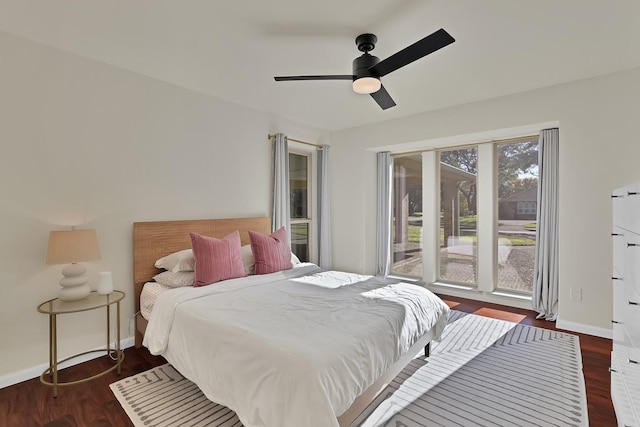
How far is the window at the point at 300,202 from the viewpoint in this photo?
16.2ft

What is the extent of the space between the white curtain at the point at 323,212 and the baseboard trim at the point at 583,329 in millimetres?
3069

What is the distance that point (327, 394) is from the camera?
146 cm

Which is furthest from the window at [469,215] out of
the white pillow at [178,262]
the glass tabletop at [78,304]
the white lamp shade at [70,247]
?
the white lamp shade at [70,247]

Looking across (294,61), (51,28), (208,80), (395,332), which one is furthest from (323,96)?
(395,332)

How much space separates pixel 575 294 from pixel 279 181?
3660 millimetres

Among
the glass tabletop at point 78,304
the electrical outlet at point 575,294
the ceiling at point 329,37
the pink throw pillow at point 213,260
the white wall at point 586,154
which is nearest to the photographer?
the ceiling at point 329,37

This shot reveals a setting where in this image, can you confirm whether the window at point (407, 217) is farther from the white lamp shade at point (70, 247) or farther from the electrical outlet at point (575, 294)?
the white lamp shade at point (70, 247)

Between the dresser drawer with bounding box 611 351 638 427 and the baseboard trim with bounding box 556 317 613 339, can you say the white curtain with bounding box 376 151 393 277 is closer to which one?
the baseboard trim with bounding box 556 317 613 339

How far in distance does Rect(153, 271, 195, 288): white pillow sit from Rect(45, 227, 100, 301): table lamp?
1.91 ft

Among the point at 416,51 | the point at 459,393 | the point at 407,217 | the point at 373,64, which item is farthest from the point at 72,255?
the point at 407,217

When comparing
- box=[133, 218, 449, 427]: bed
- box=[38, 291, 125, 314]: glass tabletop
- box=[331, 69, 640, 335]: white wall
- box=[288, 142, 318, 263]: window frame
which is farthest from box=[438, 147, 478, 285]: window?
box=[38, 291, 125, 314]: glass tabletop

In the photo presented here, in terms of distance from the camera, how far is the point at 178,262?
9.66 ft

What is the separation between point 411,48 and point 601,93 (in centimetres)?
247

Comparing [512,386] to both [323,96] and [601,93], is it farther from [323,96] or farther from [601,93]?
[323,96]
